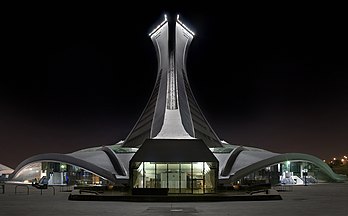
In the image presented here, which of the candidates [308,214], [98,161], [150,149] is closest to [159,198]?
[150,149]

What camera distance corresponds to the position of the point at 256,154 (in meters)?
45.2

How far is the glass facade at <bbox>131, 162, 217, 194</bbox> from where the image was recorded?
93.4ft

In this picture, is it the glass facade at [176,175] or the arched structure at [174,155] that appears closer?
the glass facade at [176,175]

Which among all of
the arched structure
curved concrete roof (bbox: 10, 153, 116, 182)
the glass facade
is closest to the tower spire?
the arched structure

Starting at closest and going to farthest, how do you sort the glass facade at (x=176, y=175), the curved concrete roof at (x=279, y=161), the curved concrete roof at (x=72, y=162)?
1. the glass facade at (x=176, y=175)
2. the curved concrete roof at (x=72, y=162)
3. the curved concrete roof at (x=279, y=161)

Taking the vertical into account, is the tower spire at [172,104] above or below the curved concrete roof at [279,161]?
above

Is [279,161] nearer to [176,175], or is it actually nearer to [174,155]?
[176,175]

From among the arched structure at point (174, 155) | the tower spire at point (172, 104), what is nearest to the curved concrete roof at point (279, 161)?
the arched structure at point (174, 155)

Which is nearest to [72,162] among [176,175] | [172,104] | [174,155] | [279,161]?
[172,104]

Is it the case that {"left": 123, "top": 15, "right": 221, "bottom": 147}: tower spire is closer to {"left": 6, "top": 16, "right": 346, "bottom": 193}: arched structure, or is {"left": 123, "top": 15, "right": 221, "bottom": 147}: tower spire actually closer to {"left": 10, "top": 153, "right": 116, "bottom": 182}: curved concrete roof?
{"left": 6, "top": 16, "right": 346, "bottom": 193}: arched structure

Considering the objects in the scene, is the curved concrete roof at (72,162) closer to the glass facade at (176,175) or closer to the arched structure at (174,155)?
the arched structure at (174,155)

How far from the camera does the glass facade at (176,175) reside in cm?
2847

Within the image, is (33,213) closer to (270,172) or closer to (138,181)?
(138,181)

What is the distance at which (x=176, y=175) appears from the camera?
28.5 m
